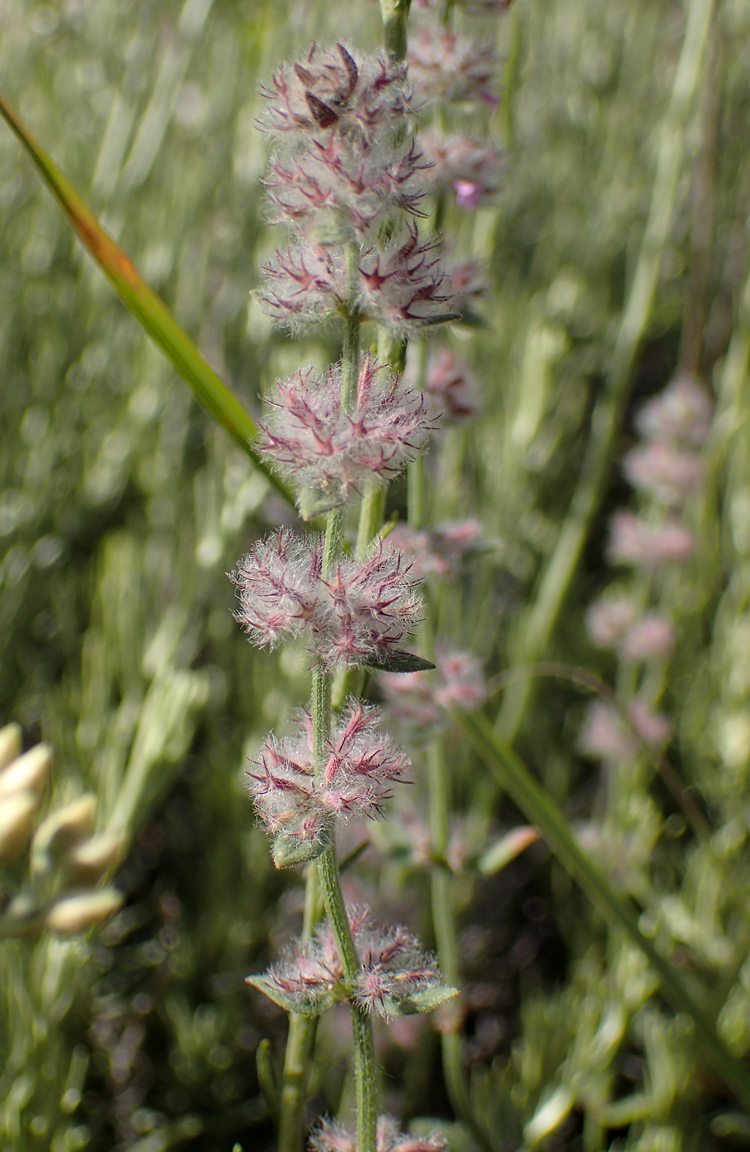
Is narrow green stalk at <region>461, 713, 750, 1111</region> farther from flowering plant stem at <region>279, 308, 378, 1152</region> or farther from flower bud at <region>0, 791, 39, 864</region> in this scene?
flower bud at <region>0, 791, 39, 864</region>

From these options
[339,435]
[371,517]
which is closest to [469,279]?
[371,517]

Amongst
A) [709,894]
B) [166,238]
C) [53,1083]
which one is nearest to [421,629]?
[53,1083]

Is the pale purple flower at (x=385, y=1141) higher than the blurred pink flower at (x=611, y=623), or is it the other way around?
the pale purple flower at (x=385, y=1141)

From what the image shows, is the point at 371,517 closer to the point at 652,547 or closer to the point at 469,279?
the point at 469,279

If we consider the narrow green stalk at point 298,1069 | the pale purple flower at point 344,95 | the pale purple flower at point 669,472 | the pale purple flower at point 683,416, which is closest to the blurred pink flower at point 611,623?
the pale purple flower at point 669,472

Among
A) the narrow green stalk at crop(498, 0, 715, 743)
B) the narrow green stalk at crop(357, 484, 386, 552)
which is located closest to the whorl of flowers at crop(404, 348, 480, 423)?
the narrow green stalk at crop(357, 484, 386, 552)

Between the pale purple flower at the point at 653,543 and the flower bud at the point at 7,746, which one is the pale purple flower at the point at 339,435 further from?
the pale purple flower at the point at 653,543

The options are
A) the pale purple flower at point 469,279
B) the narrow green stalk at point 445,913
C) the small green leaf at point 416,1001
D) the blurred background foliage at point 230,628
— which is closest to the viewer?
the small green leaf at point 416,1001
